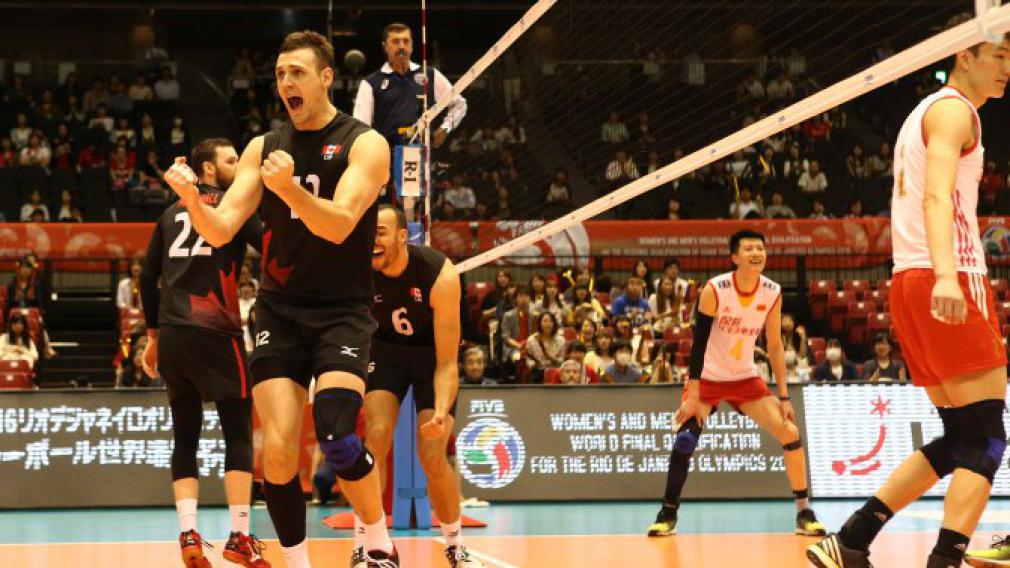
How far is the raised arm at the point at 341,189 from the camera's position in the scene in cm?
453

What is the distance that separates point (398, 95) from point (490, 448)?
3452 millimetres

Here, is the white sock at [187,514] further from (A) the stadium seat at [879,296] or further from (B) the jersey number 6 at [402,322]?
(A) the stadium seat at [879,296]

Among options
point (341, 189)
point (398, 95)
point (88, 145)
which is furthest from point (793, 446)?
point (88, 145)

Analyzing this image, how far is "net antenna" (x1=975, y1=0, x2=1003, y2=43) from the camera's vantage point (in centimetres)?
459

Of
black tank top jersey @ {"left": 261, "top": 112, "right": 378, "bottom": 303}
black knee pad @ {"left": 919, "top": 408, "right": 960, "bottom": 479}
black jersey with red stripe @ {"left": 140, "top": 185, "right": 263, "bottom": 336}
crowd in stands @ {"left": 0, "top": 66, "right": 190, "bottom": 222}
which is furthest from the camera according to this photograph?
Answer: crowd in stands @ {"left": 0, "top": 66, "right": 190, "bottom": 222}

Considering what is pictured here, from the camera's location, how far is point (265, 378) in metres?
5.26

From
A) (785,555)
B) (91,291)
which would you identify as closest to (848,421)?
(785,555)

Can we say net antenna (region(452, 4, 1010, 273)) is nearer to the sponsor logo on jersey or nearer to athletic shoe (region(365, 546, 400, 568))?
the sponsor logo on jersey

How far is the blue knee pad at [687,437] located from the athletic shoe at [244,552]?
3532mm

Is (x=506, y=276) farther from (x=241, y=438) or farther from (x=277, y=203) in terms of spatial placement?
(x=277, y=203)

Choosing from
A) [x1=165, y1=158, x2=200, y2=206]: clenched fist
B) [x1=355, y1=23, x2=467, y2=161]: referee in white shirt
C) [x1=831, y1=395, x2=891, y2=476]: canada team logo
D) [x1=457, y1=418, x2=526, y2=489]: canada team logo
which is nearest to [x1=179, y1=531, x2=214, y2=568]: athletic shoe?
[x1=165, y1=158, x2=200, y2=206]: clenched fist

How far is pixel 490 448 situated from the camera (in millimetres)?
11703

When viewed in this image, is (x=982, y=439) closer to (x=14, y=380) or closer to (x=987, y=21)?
(x=987, y=21)

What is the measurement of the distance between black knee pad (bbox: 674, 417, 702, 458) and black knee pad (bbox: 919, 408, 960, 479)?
4019 millimetres
